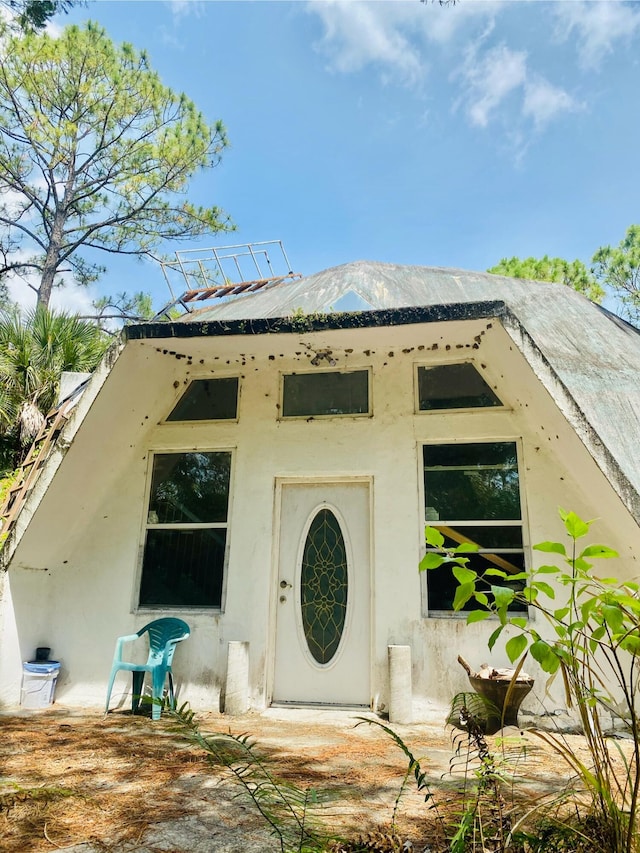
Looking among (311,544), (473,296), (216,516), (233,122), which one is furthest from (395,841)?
(233,122)

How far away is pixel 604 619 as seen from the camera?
136cm

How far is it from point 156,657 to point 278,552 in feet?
4.91

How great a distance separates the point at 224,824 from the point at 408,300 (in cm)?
453

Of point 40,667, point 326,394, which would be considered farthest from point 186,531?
point 326,394

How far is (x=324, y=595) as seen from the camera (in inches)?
211

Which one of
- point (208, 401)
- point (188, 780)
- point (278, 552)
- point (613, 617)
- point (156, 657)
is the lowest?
point (188, 780)

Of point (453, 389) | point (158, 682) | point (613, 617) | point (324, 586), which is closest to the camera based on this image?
point (613, 617)

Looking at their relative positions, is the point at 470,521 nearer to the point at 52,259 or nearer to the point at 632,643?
the point at 632,643

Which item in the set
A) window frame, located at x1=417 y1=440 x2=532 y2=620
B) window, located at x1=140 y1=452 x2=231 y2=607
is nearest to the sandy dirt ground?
window frame, located at x1=417 y1=440 x2=532 y2=620

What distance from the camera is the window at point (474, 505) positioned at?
201 inches

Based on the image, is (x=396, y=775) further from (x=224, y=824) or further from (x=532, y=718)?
(x=532, y=718)

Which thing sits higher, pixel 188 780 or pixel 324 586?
pixel 324 586

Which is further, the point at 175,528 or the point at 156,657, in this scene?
the point at 175,528

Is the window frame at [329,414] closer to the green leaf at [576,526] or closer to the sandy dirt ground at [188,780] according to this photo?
the sandy dirt ground at [188,780]
